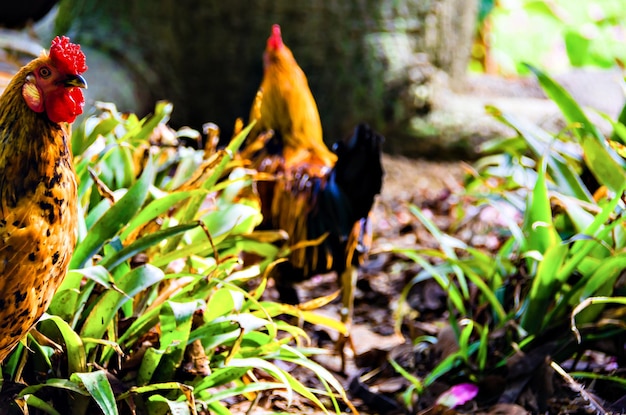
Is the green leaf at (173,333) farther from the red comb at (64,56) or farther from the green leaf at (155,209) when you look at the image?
the red comb at (64,56)

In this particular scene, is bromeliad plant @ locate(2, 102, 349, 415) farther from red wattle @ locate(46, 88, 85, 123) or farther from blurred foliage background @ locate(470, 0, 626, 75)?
blurred foliage background @ locate(470, 0, 626, 75)

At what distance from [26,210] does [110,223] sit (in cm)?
49

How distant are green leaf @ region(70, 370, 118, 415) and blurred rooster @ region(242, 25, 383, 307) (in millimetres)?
1101

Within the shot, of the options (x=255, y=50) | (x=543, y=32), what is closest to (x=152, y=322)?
(x=255, y=50)

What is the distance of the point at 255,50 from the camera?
4898mm

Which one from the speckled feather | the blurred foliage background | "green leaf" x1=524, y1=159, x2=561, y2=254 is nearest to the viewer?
the speckled feather

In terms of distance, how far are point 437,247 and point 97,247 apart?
2220 millimetres

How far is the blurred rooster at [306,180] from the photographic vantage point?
112 inches

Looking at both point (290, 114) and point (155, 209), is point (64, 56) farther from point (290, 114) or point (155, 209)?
point (290, 114)

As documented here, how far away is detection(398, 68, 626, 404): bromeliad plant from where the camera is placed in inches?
94.7

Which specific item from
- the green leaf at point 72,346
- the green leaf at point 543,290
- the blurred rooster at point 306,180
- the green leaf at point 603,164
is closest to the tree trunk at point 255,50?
the blurred rooster at point 306,180

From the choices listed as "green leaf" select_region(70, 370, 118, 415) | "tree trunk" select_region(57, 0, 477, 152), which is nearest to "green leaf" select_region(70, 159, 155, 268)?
"green leaf" select_region(70, 370, 118, 415)

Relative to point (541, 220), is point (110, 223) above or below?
above

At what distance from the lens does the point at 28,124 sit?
1.62m
